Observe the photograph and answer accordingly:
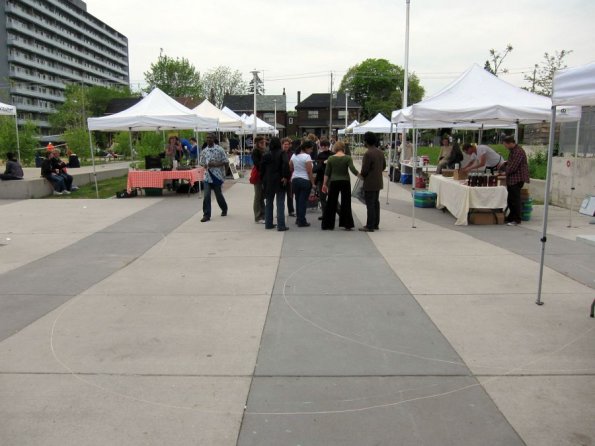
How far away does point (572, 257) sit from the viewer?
7.70 m

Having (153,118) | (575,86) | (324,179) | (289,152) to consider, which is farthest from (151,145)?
(575,86)

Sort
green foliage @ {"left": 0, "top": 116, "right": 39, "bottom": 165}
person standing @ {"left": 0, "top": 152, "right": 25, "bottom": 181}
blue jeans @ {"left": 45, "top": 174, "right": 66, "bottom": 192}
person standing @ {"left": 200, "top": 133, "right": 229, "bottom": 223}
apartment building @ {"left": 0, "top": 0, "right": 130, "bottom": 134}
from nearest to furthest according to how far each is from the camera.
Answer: person standing @ {"left": 200, "top": 133, "right": 229, "bottom": 223}, person standing @ {"left": 0, "top": 152, "right": 25, "bottom": 181}, blue jeans @ {"left": 45, "top": 174, "right": 66, "bottom": 192}, green foliage @ {"left": 0, "top": 116, "right": 39, "bottom": 165}, apartment building @ {"left": 0, "top": 0, "right": 130, "bottom": 134}

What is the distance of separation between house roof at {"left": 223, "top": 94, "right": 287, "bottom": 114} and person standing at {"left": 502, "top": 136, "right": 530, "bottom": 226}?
78.4m

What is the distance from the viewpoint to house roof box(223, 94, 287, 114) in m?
87.3

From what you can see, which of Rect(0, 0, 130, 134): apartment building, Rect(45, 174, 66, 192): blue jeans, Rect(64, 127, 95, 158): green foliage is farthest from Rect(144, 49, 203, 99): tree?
Rect(45, 174, 66, 192): blue jeans

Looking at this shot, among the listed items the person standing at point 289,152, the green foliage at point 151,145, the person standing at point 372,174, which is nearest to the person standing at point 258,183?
the person standing at point 289,152

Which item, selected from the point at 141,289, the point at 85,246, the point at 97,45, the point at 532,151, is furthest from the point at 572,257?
the point at 97,45

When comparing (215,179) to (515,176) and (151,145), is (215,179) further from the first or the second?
(151,145)

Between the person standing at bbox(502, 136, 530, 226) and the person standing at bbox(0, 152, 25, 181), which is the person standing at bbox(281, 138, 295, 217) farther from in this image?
the person standing at bbox(0, 152, 25, 181)

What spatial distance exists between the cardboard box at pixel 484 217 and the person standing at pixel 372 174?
2.22 m

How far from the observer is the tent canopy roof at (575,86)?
173 inches

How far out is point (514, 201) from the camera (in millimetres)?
10625

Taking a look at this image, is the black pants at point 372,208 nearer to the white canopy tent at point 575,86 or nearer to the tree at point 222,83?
the white canopy tent at point 575,86

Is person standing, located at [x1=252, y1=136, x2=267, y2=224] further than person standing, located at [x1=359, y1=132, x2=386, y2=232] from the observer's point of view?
Yes
